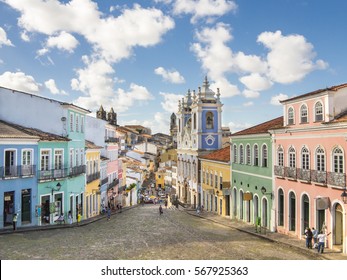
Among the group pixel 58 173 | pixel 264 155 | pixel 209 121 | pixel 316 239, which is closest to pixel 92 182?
pixel 58 173

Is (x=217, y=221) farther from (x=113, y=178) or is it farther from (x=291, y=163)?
(x=113, y=178)

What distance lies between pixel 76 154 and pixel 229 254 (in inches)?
668

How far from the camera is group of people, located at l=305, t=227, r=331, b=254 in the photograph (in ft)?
62.4

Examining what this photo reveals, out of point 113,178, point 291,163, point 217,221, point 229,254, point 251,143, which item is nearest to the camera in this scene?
point 229,254

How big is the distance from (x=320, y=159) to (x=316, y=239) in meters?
3.95

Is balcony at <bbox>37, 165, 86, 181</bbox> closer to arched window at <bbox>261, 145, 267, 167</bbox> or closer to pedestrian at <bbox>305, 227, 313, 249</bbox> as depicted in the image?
arched window at <bbox>261, 145, 267, 167</bbox>

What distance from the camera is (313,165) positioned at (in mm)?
21672

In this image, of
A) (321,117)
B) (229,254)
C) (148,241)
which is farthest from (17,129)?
(321,117)

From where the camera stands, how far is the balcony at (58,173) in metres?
26.7

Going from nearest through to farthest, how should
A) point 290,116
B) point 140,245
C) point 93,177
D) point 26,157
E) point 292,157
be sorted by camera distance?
point 140,245 → point 292,157 → point 290,116 → point 26,157 → point 93,177

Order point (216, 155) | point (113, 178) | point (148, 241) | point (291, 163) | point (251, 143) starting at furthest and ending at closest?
point (113, 178)
point (216, 155)
point (251, 143)
point (291, 163)
point (148, 241)

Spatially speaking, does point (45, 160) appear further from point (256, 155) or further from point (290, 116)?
point (290, 116)

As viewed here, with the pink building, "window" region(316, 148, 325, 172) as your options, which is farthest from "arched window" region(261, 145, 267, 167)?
"window" region(316, 148, 325, 172)

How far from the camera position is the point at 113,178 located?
4731 cm
